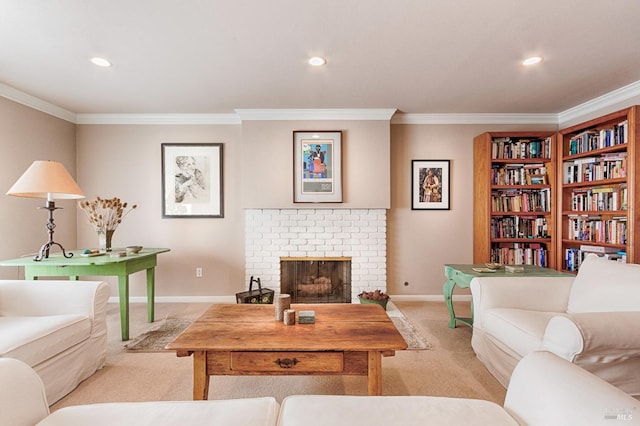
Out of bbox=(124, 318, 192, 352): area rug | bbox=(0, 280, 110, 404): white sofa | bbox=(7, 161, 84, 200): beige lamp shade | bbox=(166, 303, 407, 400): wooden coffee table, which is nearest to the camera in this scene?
bbox=(166, 303, 407, 400): wooden coffee table

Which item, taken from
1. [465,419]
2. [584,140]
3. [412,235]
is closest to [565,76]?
[584,140]

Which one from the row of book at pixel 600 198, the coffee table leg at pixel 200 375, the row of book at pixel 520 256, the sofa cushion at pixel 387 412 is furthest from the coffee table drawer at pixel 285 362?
the row of book at pixel 600 198

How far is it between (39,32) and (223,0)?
1.38m

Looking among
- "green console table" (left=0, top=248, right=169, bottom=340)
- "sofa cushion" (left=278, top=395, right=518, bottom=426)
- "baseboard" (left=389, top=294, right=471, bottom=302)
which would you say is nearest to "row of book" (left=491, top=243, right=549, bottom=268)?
"baseboard" (left=389, top=294, right=471, bottom=302)

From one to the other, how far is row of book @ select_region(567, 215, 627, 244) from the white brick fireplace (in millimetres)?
2170

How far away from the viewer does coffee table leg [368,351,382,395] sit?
1536 millimetres

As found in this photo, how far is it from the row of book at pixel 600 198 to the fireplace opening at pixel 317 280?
274cm

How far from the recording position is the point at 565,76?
9.15 ft

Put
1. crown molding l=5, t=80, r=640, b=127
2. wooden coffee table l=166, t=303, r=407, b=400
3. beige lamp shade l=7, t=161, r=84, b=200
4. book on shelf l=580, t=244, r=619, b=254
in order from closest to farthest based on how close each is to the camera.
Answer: wooden coffee table l=166, t=303, r=407, b=400, beige lamp shade l=7, t=161, r=84, b=200, book on shelf l=580, t=244, r=619, b=254, crown molding l=5, t=80, r=640, b=127

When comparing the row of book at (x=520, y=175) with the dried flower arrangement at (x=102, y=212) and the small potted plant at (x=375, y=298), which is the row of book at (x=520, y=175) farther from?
the dried flower arrangement at (x=102, y=212)

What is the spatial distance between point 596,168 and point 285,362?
3795mm

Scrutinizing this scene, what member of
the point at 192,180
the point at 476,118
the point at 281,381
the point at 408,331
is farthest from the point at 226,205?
the point at 476,118

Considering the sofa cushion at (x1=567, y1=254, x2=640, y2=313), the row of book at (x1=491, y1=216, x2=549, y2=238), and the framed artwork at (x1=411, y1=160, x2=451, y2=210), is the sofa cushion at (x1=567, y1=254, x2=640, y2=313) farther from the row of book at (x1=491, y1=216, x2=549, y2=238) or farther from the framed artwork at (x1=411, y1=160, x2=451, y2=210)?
the framed artwork at (x1=411, y1=160, x2=451, y2=210)

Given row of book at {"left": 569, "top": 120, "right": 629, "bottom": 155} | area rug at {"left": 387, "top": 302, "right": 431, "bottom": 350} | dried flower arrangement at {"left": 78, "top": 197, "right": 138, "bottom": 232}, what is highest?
row of book at {"left": 569, "top": 120, "right": 629, "bottom": 155}
